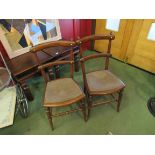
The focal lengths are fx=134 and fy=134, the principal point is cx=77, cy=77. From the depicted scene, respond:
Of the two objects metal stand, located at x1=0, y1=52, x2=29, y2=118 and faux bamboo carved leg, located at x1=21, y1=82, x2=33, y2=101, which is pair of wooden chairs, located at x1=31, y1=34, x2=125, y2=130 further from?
metal stand, located at x1=0, y1=52, x2=29, y2=118

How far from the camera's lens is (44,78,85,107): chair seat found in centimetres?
126

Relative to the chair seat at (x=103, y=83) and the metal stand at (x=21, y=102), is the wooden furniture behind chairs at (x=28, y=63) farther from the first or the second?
the chair seat at (x=103, y=83)

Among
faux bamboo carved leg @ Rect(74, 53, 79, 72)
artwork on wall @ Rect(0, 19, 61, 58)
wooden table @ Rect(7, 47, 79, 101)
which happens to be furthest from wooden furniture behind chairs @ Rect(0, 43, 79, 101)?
faux bamboo carved leg @ Rect(74, 53, 79, 72)

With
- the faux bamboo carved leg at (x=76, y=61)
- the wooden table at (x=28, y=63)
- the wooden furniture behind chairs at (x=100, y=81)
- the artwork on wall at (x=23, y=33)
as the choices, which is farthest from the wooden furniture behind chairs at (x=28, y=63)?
the wooden furniture behind chairs at (x=100, y=81)

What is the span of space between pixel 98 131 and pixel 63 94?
590 millimetres

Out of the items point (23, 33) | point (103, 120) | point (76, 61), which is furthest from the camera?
point (76, 61)

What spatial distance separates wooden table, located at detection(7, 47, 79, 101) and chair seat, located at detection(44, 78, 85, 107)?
302 mm

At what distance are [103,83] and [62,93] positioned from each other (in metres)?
0.45

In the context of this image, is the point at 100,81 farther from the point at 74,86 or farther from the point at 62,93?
the point at 62,93

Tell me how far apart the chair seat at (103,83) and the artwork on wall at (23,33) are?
92 centimetres

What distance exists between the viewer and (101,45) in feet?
8.89

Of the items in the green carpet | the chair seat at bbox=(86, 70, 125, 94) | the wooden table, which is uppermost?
the wooden table

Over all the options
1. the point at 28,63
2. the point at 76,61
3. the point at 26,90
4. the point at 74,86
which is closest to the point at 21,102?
the point at 26,90

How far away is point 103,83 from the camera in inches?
56.2
